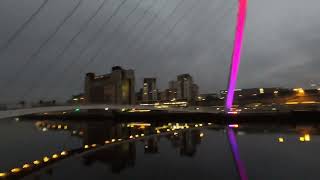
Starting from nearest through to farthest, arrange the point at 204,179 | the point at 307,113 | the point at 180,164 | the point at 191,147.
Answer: the point at 204,179, the point at 180,164, the point at 191,147, the point at 307,113

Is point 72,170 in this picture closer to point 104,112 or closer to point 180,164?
point 180,164

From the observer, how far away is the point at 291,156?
15492 mm

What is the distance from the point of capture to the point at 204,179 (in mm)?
10859

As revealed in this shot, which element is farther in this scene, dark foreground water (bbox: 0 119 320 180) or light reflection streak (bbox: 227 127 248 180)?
dark foreground water (bbox: 0 119 320 180)

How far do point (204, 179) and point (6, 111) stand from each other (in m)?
13.8

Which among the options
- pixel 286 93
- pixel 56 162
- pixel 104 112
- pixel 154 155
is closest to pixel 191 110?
pixel 104 112

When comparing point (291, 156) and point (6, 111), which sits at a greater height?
point (6, 111)

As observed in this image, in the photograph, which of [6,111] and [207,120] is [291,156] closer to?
[6,111]

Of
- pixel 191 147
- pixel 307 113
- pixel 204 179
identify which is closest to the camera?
pixel 204 179

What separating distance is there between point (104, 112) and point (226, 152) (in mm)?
52068

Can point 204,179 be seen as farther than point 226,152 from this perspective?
No

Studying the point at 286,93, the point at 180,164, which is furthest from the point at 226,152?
the point at 286,93

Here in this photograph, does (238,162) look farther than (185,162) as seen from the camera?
No

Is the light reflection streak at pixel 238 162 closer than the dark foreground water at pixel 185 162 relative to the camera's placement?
Yes
